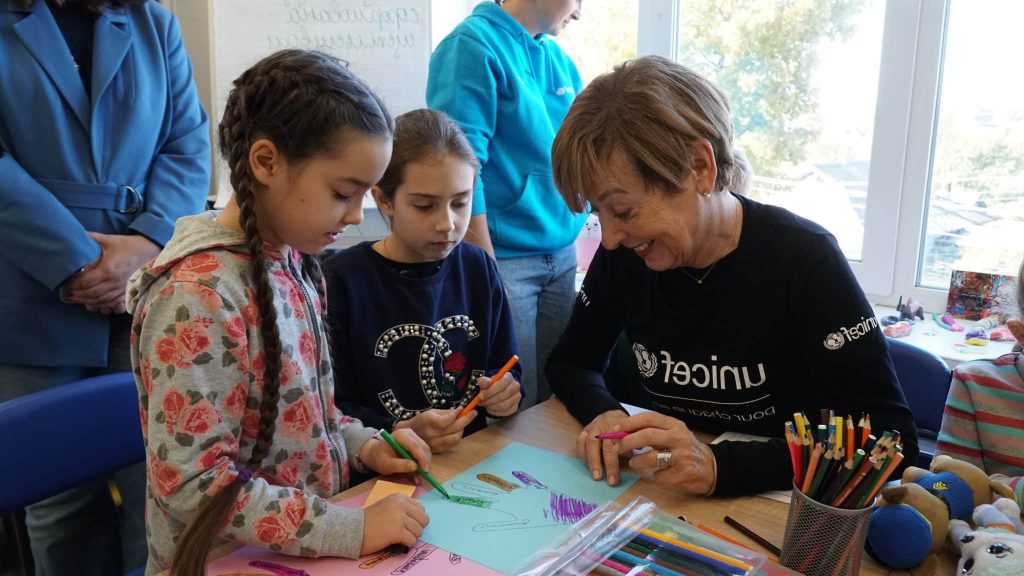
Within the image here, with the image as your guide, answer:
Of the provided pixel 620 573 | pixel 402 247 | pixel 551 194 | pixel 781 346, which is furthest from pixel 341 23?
pixel 620 573

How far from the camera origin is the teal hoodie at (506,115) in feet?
6.08

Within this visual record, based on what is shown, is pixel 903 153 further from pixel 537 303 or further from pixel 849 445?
pixel 849 445

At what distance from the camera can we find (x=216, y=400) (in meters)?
0.85

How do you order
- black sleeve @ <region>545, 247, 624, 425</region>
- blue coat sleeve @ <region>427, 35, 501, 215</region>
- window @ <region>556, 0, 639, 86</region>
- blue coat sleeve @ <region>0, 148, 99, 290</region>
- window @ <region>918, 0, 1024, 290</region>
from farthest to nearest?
1. window @ <region>556, 0, 639, 86</region>
2. window @ <region>918, 0, 1024, 290</region>
3. blue coat sleeve @ <region>427, 35, 501, 215</region>
4. blue coat sleeve @ <region>0, 148, 99, 290</region>
5. black sleeve @ <region>545, 247, 624, 425</region>

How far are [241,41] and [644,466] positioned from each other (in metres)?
2.30

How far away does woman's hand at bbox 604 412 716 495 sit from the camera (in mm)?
990

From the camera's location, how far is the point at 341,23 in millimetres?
2748

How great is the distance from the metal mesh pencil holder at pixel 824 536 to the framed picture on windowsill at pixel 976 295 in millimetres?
1809

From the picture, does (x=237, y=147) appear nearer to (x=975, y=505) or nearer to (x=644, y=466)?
(x=644, y=466)

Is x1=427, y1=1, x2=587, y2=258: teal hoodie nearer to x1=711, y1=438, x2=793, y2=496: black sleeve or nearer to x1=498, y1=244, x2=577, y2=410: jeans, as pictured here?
x1=498, y1=244, x2=577, y2=410: jeans

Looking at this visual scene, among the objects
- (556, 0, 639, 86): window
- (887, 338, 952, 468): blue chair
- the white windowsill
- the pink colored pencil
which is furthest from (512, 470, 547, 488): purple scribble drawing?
(556, 0, 639, 86): window

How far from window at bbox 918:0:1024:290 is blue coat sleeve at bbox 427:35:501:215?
143 cm

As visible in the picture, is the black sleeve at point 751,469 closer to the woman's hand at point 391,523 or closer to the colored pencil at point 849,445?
the colored pencil at point 849,445

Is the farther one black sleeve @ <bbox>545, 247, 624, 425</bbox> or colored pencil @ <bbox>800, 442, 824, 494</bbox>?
black sleeve @ <bbox>545, 247, 624, 425</bbox>
